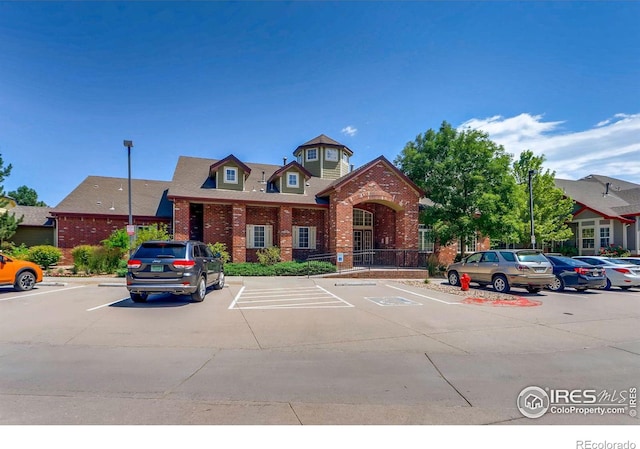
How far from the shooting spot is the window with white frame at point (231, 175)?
22969 millimetres

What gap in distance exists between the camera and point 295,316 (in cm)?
946

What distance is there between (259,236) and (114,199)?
1006 centimetres

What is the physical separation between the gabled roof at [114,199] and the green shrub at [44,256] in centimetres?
289

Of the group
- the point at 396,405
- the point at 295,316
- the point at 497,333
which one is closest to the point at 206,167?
the point at 295,316

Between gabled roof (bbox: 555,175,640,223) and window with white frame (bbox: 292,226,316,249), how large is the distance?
2381 cm

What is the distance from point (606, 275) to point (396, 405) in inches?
660

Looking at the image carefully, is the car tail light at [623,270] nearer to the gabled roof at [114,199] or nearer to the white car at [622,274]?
the white car at [622,274]

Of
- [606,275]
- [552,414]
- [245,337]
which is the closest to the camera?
[552,414]

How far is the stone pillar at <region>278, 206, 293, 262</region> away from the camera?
74.2 ft

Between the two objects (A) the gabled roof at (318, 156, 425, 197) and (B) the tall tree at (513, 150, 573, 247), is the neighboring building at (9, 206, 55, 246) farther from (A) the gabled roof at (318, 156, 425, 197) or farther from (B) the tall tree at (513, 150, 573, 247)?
(B) the tall tree at (513, 150, 573, 247)

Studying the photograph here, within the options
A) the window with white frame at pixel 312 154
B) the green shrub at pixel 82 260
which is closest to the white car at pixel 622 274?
the window with white frame at pixel 312 154

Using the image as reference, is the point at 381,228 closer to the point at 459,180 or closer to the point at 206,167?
the point at 459,180
